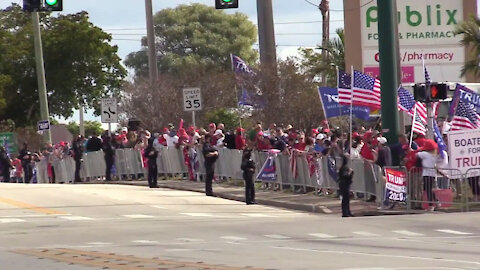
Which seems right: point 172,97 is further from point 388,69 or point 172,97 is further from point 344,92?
point 388,69

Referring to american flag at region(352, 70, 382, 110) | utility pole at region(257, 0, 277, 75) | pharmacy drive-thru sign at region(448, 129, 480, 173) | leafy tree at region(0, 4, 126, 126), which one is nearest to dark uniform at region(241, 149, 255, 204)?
american flag at region(352, 70, 382, 110)

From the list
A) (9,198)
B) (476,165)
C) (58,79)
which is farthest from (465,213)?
(58,79)

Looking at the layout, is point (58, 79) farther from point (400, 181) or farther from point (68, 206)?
point (400, 181)

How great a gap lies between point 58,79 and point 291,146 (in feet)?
121

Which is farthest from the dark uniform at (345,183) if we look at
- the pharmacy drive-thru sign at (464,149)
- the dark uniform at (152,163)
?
the dark uniform at (152,163)

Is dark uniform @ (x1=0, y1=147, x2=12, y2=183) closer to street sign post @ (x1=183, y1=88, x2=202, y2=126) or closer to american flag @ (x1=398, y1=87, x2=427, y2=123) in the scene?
street sign post @ (x1=183, y1=88, x2=202, y2=126)

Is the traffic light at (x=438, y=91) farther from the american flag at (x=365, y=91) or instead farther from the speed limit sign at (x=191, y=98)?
the speed limit sign at (x=191, y=98)

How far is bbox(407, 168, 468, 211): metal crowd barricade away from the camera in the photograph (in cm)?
2480

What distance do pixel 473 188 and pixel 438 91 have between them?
7.48ft

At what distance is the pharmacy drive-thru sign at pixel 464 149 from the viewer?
82.7 ft

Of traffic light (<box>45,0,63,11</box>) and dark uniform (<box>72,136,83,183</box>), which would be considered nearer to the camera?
traffic light (<box>45,0,63,11</box>)

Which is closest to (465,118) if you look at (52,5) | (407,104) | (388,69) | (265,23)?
(388,69)

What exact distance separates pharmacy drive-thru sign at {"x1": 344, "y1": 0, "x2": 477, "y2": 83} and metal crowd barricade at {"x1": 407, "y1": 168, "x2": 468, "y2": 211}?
93.4 feet

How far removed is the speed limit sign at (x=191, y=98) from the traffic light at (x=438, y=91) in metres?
10.6
